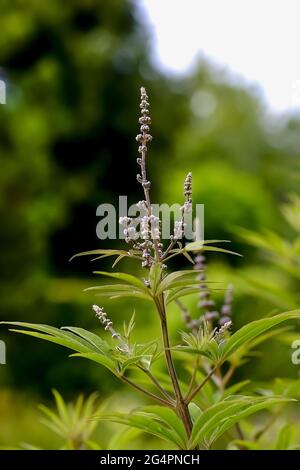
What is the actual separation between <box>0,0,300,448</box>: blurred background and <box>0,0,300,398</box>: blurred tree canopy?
0.02m

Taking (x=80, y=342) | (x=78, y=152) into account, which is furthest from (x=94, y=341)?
(x=78, y=152)

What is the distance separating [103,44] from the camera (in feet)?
40.4

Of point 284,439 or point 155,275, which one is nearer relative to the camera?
point 155,275

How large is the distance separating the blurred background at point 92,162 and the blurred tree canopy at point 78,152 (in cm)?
2

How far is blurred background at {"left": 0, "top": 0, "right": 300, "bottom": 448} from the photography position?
7797 millimetres

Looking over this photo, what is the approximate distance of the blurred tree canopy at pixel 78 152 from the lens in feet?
28.9

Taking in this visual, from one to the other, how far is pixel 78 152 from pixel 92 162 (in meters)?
0.28

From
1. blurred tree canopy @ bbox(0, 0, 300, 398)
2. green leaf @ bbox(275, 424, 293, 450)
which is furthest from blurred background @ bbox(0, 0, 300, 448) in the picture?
green leaf @ bbox(275, 424, 293, 450)

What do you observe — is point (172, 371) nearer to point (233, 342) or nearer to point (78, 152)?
point (233, 342)

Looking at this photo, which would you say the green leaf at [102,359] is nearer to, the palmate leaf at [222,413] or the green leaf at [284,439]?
the palmate leaf at [222,413]

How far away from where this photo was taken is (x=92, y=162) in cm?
1214

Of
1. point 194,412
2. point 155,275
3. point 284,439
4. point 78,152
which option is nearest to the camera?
point 155,275

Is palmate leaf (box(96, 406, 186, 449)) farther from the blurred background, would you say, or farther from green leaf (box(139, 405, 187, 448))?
the blurred background

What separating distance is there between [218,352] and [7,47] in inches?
432
